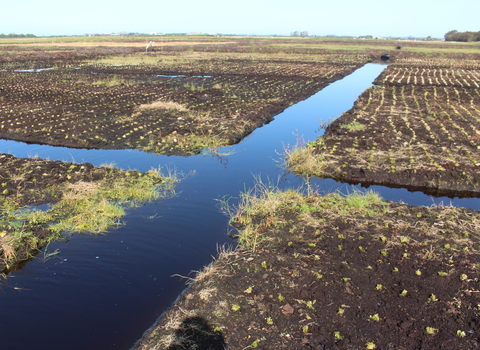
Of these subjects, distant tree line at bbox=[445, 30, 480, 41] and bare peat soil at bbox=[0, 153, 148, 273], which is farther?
distant tree line at bbox=[445, 30, 480, 41]

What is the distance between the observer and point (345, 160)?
34.3ft

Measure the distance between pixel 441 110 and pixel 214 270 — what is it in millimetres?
14862

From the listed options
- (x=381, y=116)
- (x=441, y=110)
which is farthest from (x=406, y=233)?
(x=441, y=110)

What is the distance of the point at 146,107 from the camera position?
55.8ft

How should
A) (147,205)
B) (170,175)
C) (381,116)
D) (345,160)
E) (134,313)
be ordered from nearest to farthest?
(134,313) < (147,205) < (170,175) < (345,160) < (381,116)

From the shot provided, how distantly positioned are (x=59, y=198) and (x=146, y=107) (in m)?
9.49

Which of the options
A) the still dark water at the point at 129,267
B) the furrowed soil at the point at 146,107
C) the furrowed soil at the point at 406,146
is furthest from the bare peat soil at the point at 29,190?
the furrowed soil at the point at 406,146

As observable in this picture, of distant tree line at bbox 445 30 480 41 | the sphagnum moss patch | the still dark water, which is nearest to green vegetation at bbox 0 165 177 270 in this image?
the sphagnum moss patch

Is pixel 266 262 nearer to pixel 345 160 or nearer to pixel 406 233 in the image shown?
pixel 406 233

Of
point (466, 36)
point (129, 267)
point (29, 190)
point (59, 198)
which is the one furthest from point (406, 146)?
point (466, 36)

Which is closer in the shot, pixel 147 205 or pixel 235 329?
pixel 235 329

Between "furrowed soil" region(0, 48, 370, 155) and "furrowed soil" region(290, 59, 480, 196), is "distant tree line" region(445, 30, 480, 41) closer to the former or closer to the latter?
"furrowed soil" region(0, 48, 370, 155)

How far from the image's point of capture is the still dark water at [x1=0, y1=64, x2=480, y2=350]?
4.76 metres

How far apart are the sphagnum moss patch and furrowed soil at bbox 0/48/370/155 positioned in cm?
249
